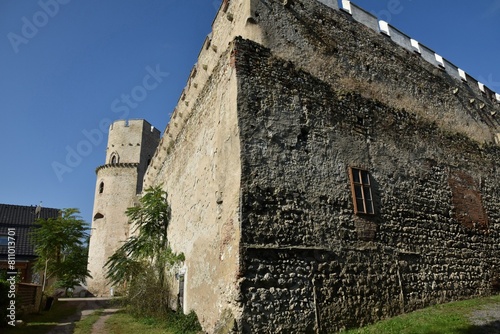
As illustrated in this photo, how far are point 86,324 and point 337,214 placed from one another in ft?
27.0

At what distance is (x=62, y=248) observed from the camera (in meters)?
20.1

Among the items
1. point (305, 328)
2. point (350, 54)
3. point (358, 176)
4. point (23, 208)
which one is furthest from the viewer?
point (23, 208)

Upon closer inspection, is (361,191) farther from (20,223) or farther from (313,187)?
(20,223)

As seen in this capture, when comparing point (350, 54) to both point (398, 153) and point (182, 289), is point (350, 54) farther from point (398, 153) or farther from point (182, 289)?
point (182, 289)

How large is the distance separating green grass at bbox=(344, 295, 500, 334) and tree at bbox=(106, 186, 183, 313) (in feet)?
20.0

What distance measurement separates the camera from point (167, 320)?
9906 millimetres

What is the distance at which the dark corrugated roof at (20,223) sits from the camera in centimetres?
2456

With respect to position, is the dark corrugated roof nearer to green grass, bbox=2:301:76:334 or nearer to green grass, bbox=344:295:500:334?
green grass, bbox=2:301:76:334

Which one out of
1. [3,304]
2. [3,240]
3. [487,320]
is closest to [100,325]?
[3,304]

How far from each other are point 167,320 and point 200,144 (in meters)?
4.98

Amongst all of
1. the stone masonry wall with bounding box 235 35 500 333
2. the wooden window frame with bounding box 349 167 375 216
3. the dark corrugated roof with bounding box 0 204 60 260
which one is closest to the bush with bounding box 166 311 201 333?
the stone masonry wall with bounding box 235 35 500 333

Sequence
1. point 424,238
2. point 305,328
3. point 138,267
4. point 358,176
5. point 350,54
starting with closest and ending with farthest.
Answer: point 305,328, point 358,176, point 424,238, point 350,54, point 138,267

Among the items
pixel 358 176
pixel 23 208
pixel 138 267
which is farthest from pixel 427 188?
pixel 23 208

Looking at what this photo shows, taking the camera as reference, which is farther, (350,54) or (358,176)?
(350,54)
